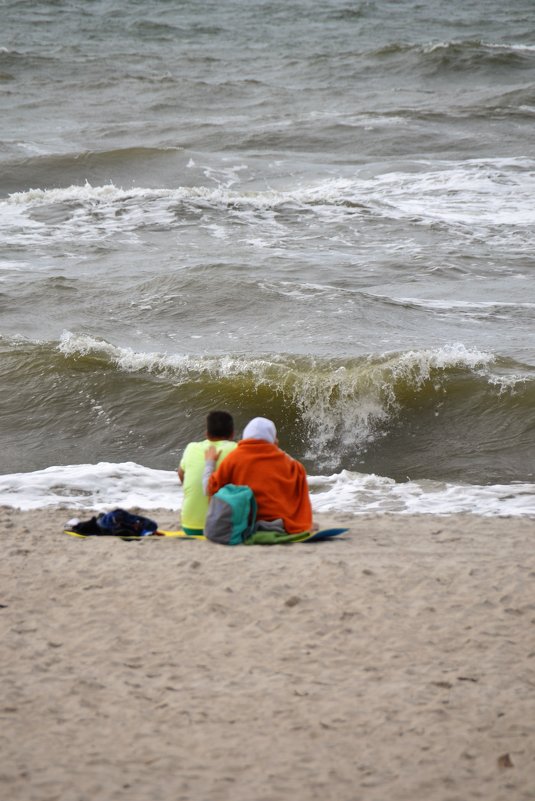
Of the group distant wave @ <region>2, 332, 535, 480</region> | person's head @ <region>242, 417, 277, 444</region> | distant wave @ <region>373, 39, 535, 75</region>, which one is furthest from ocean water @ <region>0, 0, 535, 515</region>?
person's head @ <region>242, 417, 277, 444</region>

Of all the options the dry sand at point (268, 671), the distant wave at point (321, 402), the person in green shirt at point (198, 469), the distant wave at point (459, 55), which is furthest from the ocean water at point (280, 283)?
the dry sand at point (268, 671)

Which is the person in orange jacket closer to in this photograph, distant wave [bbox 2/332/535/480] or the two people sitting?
the two people sitting

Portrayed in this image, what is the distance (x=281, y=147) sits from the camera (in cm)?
2422

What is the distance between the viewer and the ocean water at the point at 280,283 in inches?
357

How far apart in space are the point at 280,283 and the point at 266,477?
306 inches

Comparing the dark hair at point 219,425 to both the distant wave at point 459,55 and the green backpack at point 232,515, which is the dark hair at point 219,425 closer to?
the green backpack at point 232,515

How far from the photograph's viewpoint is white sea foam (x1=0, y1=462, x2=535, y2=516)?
7512 millimetres

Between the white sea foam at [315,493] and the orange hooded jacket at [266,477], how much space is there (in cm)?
131

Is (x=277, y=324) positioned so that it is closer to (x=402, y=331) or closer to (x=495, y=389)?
(x=402, y=331)

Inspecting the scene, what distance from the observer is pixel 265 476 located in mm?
5965

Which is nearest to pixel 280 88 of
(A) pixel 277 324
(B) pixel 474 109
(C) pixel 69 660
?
(B) pixel 474 109

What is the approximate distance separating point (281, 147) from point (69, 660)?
21.1 m

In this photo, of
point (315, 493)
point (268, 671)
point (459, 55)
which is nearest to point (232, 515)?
point (268, 671)

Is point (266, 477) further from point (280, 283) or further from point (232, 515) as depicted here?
point (280, 283)
